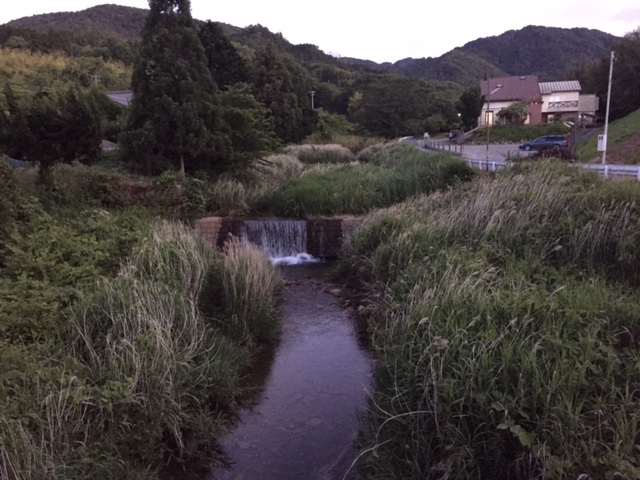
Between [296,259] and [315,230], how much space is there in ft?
2.68

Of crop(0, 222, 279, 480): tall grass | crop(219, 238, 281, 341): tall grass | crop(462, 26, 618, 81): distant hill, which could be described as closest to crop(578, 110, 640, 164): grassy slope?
crop(219, 238, 281, 341): tall grass

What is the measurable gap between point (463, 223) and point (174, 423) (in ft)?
17.0

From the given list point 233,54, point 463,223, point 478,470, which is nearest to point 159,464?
point 478,470

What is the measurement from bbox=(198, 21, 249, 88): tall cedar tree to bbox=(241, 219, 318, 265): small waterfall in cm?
1476

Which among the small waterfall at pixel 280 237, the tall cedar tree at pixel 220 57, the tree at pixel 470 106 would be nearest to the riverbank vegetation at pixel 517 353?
the small waterfall at pixel 280 237

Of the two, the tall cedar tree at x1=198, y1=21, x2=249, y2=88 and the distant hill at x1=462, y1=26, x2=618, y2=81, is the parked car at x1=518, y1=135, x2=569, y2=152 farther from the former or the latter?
the distant hill at x1=462, y1=26, x2=618, y2=81

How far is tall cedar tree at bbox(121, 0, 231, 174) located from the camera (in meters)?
11.9

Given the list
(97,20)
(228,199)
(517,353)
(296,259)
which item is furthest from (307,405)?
(97,20)

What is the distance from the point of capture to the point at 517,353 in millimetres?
3725

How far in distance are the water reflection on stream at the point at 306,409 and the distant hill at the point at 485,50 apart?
9143cm

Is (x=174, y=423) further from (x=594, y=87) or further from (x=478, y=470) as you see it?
(x=594, y=87)

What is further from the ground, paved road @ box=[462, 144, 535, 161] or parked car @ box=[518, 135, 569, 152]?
parked car @ box=[518, 135, 569, 152]

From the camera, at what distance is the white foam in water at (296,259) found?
11.5m

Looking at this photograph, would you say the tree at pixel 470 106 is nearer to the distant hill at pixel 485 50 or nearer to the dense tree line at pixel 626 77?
the dense tree line at pixel 626 77
